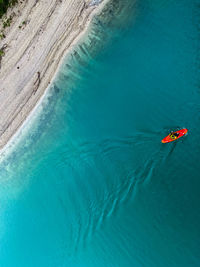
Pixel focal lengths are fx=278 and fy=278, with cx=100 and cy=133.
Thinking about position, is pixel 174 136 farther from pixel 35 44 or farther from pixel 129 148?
pixel 35 44

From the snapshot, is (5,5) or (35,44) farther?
(35,44)

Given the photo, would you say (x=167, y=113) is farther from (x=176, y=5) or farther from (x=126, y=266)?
(x=126, y=266)

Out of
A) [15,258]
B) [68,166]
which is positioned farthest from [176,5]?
[15,258]

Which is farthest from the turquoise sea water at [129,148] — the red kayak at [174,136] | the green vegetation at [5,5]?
the green vegetation at [5,5]

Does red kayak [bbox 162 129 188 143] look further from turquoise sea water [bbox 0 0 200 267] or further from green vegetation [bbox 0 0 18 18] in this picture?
green vegetation [bbox 0 0 18 18]

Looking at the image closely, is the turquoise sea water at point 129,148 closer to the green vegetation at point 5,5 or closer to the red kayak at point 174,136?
the red kayak at point 174,136

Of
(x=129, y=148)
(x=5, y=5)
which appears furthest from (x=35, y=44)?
(x=129, y=148)

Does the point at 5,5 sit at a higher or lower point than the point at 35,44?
higher
